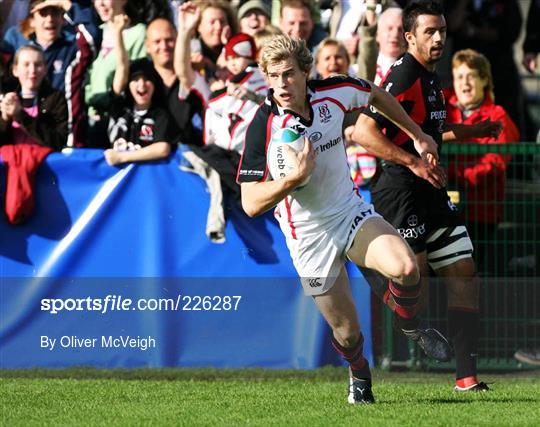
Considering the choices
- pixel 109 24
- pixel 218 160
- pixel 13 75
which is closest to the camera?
pixel 218 160

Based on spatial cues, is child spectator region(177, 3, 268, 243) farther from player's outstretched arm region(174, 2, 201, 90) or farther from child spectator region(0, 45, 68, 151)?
child spectator region(0, 45, 68, 151)

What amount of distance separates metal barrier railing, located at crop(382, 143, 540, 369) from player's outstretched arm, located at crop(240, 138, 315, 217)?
3.00m

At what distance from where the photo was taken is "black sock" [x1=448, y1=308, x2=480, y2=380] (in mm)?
8531

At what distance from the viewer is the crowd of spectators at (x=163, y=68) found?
9828 millimetres

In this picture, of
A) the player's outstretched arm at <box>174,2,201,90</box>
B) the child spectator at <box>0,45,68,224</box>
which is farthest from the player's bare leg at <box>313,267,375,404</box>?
the player's outstretched arm at <box>174,2,201,90</box>

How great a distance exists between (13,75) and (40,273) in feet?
5.86

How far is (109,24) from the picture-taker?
36.1ft

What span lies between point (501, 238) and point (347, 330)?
2.72 meters

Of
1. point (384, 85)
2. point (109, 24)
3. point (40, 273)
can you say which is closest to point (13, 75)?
point (109, 24)

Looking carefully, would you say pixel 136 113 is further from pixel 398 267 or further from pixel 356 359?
pixel 398 267

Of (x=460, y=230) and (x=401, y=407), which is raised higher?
(x=460, y=230)

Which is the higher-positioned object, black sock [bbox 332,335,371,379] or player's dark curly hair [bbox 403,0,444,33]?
player's dark curly hair [bbox 403,0,444,33]

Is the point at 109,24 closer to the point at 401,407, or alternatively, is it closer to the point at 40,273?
the point at 40,273

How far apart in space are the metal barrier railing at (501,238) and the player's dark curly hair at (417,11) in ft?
5.16
